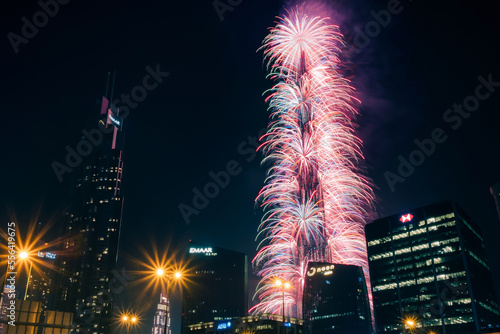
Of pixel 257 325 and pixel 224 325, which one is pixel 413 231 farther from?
pixel 224 325

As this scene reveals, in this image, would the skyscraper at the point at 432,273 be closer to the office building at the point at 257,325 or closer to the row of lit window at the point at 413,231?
the row of lit window at the point at 413,231


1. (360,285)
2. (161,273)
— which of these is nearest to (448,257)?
(360,285)

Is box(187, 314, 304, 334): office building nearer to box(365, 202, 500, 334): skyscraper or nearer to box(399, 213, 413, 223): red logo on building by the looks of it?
box(365, 202, 500, 334): skyscraper

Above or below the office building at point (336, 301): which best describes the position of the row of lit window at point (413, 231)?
above

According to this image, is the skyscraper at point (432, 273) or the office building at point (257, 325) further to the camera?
the office building at point (257, 325)

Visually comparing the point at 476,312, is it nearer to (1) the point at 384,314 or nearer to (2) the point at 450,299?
(2) the point at 450,299

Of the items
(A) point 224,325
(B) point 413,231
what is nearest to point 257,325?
(A) point 224,325

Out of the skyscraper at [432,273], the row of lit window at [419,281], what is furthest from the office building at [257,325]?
the row of lit window at [419,281]
